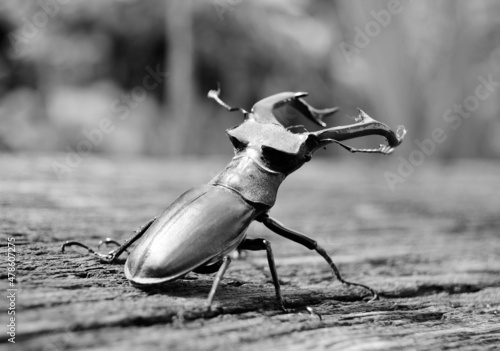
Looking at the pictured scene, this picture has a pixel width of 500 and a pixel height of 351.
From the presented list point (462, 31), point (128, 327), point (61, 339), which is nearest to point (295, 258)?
point (128, 327)

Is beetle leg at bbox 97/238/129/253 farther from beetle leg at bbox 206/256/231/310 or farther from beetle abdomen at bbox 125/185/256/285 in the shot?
beetle leg at bbox 206/256/231/310

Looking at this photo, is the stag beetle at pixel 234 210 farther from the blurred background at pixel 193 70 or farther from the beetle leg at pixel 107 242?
the blurred background at pixel 193 70

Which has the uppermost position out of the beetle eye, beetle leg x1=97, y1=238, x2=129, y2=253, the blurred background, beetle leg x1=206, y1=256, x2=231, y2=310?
the blurred background

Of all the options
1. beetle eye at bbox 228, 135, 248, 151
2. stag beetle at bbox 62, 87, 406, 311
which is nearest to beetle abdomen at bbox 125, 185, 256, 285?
stag beetle at bbox 62, 87, 406, 311

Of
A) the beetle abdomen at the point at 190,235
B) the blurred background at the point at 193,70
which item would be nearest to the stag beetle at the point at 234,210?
the beetle abdomen at the point at 190,235

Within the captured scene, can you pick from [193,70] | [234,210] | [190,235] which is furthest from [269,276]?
[193,70]

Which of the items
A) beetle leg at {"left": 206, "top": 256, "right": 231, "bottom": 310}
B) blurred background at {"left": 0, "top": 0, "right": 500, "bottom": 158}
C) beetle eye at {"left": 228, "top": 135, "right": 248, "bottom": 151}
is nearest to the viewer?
beetle leg at {"left": 206, "top": 256, "right": 231, "bottom": 310}

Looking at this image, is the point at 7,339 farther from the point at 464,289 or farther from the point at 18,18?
the point at 18,18
